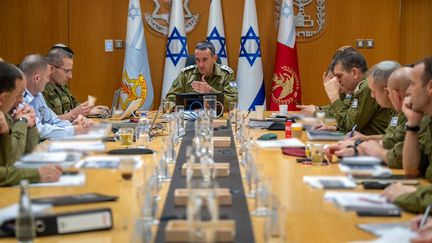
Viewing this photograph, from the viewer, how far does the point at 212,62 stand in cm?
596

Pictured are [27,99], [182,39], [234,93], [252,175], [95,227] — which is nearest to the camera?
[95,227]

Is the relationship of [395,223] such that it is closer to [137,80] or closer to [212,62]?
[212,62]

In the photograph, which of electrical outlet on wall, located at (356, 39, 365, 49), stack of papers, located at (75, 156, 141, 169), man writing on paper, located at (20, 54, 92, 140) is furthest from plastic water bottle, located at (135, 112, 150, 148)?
electrical outlet on wall, located at (356, 39, 365, 49)

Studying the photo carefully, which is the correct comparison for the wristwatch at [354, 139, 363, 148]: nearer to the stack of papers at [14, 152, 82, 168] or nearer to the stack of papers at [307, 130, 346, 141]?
the stack of papers at [307, 130, 346, 141]

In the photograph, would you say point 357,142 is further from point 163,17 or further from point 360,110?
point 163,17

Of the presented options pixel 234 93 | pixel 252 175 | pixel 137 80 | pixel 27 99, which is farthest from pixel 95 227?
pixel 137 80

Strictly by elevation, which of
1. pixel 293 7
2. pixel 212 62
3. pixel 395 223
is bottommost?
pixel 395 223

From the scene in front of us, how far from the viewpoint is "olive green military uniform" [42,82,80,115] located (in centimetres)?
520

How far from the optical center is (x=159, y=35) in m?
7.63

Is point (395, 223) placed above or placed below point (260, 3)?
below

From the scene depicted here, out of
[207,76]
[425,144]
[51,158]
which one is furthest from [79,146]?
[207,76]

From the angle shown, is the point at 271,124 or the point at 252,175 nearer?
the point at 252,175

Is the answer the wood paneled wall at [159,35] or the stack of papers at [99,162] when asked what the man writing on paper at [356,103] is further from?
the wood paneled wall at [159,35]

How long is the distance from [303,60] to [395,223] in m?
5.73
